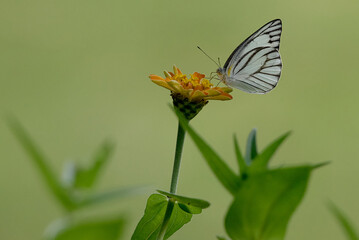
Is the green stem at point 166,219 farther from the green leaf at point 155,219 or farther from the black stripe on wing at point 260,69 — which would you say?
the black stripe on wing at point 260,69

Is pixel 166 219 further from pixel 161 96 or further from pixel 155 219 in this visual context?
pixel 161 96

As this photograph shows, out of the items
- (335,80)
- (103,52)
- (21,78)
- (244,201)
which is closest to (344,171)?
(335,80)

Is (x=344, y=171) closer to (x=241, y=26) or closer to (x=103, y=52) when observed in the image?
(x=241, y=26)

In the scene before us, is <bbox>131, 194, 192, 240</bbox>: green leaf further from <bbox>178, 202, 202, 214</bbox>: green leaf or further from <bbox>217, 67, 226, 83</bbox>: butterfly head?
<bbox>217, 67, 226, 83</bbox>: butterfly head

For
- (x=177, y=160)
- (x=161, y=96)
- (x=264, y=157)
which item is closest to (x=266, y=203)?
(x=264, y=157)

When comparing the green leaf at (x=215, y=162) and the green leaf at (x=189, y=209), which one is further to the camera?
the green leaf at (x=189, y=209)

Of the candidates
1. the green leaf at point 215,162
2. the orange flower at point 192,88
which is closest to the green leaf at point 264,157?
the green leaf at point 215,162

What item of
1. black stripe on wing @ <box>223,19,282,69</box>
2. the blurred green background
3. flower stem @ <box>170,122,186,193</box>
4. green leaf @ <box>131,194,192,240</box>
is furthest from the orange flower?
the blurred green background

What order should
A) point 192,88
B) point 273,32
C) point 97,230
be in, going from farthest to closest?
point 273,32 → point 192,88 → point 97,230
